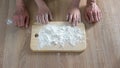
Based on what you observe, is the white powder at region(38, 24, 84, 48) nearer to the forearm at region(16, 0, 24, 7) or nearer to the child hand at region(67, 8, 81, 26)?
the child hand at region(67, 8, 81, 26)

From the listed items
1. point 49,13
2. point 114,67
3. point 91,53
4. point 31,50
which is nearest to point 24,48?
point 31,50

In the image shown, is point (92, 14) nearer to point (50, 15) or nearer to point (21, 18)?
point (50, 15)

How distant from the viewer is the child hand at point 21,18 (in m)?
1.12

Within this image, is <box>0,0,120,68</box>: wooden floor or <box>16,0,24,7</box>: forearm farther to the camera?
<box>16,0,24,7</box>: forearm

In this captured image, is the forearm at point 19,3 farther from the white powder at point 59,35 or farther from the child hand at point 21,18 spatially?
the white powder at point 59,35

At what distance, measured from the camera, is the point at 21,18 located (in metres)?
1.13

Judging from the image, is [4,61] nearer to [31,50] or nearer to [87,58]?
[31,50]

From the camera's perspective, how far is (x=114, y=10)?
3.87ft

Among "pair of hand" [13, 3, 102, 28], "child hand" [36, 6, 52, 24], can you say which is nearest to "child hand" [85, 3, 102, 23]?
"pair of hand" [13, 3, 102, 28]

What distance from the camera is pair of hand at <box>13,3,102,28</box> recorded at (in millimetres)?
1105

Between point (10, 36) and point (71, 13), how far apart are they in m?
0.35

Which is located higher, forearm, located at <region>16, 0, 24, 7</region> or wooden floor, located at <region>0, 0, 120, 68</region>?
forearm, located at <region>16, 0, 24, 7</region>

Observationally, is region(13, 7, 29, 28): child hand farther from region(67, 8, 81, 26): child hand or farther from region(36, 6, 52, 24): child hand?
region(67, 8, 81, 26): child hand

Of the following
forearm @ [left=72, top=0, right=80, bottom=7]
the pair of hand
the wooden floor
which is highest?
forearm @ [left=72, top=0, right=80, bottom=7]
